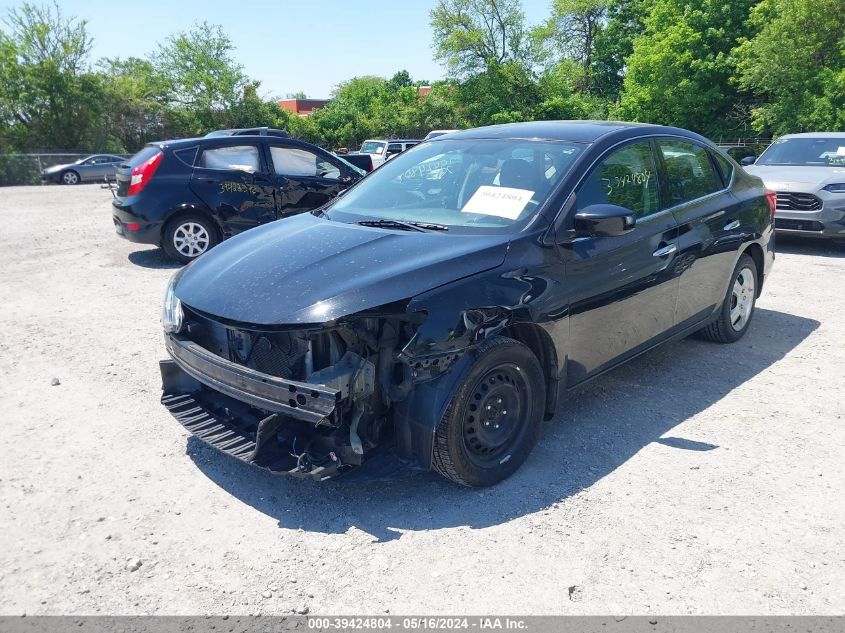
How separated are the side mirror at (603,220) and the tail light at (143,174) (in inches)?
268

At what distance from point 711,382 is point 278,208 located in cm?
621

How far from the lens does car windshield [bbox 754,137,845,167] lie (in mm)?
10062

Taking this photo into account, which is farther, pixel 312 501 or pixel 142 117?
pixel 142 117

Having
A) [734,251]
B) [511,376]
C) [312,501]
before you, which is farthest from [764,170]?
[312,501]

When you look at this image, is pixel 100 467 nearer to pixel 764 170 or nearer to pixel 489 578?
pixel 489 578

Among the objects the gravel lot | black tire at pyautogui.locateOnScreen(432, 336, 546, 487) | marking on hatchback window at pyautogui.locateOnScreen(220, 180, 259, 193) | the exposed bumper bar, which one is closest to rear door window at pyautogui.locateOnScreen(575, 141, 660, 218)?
black tire at pyautogui.locateOnScreen(432, 336, 546, 487)

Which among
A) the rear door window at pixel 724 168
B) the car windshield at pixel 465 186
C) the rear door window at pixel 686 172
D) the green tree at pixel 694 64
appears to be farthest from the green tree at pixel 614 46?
the car windshield at pixel 465 186

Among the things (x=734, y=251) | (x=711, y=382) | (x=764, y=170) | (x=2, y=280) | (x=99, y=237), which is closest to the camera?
(x=711, y=382)

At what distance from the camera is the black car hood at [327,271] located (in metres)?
3.04

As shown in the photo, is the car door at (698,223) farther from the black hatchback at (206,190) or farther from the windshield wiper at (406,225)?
the black hatchback at (206,190)

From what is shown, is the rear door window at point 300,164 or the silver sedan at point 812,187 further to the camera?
the rear door window at point 300,164

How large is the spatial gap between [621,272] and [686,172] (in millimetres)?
1344

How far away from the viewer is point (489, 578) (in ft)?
9.06

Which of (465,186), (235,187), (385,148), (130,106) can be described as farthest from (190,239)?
(130,106)
